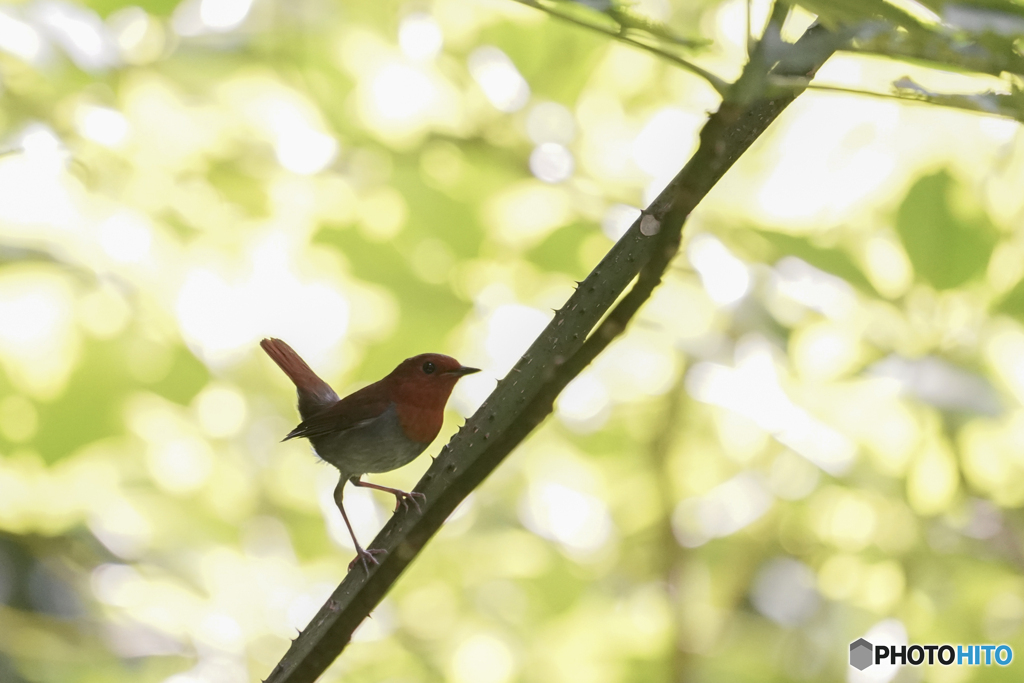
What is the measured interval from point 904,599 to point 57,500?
187cm

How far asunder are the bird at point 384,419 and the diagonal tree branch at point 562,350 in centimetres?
43

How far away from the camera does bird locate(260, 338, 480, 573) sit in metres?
1.22

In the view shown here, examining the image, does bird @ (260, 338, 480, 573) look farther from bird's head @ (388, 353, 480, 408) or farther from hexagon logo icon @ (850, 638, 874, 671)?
hexagon logo icon @ (850, 638, 874, 671)

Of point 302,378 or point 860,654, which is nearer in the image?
point 302,378

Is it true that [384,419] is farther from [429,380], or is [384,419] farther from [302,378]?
[302,378]

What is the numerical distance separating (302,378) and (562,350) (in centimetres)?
84

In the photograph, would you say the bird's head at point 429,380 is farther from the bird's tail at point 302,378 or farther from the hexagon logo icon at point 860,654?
the hexagon logo icon at point 860,654

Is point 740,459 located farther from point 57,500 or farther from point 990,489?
point 57,500

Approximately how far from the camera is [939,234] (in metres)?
A: 1.78

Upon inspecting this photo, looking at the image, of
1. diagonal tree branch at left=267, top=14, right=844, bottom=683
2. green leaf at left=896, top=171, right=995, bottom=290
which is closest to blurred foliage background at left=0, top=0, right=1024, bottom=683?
green leaf at left=896, top=171, right=995, bottom=290

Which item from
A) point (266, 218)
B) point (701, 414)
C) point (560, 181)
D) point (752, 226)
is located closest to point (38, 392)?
point (266, 218)

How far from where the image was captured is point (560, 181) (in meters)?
1.98

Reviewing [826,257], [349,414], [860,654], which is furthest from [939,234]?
[349,414]

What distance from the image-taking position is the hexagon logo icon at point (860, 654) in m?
1.73
